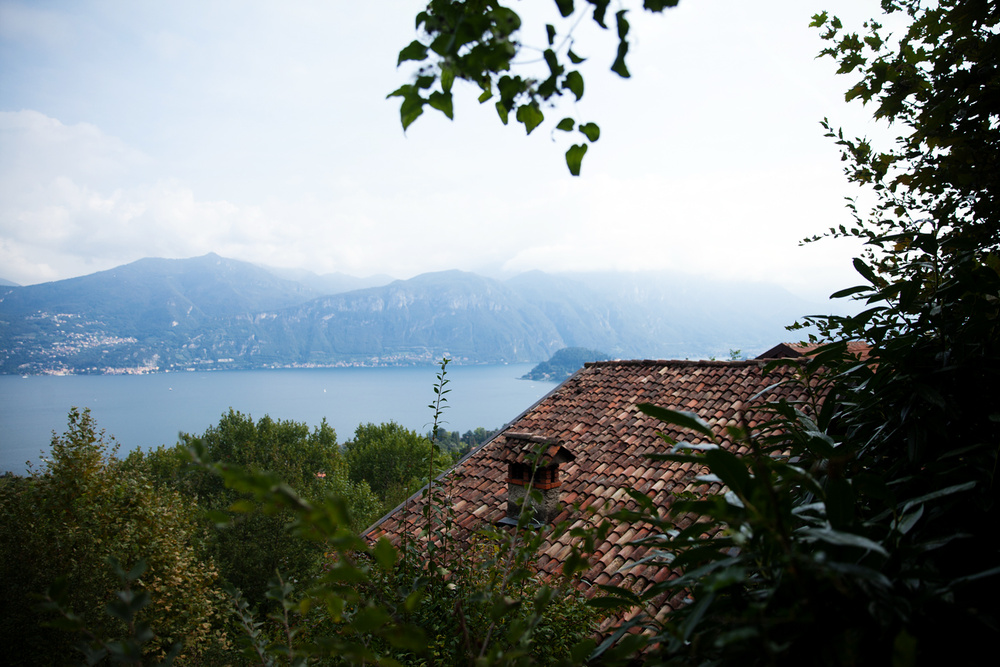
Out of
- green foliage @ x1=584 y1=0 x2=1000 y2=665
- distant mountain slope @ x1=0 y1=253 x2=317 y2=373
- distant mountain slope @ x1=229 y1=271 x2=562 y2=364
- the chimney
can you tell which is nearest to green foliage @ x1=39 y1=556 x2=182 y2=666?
green foliage @ x1=584 y1=0 x2=1000 y2=665

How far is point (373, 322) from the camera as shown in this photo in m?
174

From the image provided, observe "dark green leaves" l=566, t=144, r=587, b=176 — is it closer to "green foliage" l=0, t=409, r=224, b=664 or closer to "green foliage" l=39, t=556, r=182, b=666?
"green foliage" l=39, t=556, r=182, b=666

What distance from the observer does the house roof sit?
5.30m

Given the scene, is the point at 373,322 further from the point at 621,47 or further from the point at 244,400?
the point at 621,47

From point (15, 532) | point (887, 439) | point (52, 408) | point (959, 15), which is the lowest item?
point (52, 408)

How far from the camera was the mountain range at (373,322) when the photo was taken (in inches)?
4441

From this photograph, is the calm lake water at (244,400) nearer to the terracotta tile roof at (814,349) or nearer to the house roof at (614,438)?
the house roof at (614,438)

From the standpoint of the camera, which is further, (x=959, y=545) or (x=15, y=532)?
(x=15, y=532)

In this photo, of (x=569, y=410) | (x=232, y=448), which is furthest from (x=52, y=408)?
(x=569, y=410)

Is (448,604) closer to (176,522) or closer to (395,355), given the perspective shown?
(176,522)

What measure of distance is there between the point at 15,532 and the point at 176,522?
7.76ft

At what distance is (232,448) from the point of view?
25.2 metres

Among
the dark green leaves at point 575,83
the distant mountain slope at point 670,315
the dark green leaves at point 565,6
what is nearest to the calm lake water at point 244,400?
the distant mountain slope at point 670,315

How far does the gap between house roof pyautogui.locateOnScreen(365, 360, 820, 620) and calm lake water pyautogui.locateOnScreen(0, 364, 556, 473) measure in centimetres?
4364
